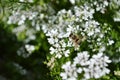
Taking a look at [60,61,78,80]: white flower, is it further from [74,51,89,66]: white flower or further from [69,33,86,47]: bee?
[69,33,86,47]: bee

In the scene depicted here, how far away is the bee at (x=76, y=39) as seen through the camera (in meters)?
2.93

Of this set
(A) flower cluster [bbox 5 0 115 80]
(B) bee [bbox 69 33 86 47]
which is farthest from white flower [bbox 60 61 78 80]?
(B) bee [bbox 69 33 86 47]

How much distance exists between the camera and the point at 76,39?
2.95m

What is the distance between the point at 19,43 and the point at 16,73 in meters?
0.31

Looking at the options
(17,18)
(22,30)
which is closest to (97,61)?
(17,18)

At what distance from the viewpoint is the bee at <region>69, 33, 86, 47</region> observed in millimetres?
2926

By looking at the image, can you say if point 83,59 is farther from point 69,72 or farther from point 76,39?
point 76,39

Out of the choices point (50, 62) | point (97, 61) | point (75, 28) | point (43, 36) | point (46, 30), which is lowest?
point (97, 61)

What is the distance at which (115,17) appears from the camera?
131 inches

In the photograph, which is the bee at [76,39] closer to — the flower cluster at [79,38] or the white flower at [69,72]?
the flower cluster at [79,38]

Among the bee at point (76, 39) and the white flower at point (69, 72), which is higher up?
the bee at point (76, 39)

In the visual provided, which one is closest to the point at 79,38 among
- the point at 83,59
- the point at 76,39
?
the point at 76,39

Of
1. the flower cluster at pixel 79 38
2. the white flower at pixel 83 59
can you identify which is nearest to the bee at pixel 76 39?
the flower cluster at pixel 79 38

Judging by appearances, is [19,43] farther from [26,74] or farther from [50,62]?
[50,62]
